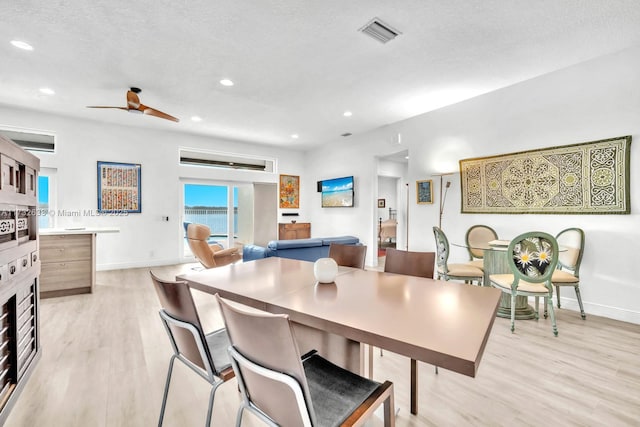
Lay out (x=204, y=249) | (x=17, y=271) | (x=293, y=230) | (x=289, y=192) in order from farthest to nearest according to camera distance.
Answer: (x=289, y=192) < (x=293, y=230) < (x=204, y=249) < (x=17, y=271)

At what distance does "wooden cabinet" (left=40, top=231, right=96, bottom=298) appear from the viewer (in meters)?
3.70

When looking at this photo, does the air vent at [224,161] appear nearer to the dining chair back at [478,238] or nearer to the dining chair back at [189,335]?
the dining chair back at [478,238]

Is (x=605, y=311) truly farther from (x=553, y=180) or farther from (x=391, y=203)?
(x=391, y=203)

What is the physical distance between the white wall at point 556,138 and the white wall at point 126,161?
14.3ft

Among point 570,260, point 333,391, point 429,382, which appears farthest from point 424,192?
point 333,391

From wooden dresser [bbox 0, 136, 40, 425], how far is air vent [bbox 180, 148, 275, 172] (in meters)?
4.54

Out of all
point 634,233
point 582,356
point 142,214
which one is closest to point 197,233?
point 142,214

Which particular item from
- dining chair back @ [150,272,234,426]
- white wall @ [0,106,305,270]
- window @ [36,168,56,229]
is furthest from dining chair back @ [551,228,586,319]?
window @ [36,168,56,229]

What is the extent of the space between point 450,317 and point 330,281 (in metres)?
0.71

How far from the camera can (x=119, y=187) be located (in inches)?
217

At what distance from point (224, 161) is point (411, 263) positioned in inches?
227

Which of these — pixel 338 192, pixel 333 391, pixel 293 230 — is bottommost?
pixel 333 391

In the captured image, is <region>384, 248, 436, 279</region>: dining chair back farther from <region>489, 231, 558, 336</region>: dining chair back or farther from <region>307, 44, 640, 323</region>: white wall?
<region>307, 44, 640, 323</region>: white wall

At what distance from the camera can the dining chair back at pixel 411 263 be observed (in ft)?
6.64
